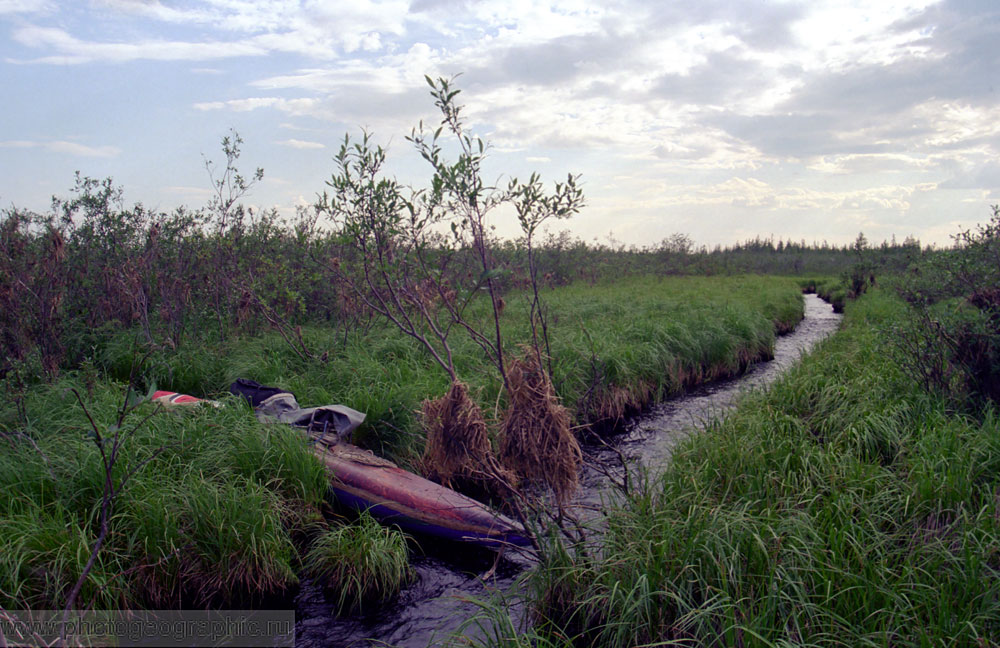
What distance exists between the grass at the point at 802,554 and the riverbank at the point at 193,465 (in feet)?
3.86

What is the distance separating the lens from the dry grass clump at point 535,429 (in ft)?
10.4

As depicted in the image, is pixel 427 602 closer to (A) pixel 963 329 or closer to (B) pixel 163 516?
(B) pixel 163 516

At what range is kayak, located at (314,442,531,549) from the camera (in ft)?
14.5

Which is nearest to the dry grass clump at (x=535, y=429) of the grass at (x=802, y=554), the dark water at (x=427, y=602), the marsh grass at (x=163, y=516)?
the grass at (x=802, y=554)

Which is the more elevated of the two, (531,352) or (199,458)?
(531,352)

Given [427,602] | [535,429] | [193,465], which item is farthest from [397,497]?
[535,429]

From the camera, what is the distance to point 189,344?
825cm

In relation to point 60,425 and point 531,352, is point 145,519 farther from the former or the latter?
point 531,352

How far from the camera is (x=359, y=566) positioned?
3992mm

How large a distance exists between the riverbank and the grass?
1.18 metres

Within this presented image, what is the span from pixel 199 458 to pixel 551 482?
291 centimetres

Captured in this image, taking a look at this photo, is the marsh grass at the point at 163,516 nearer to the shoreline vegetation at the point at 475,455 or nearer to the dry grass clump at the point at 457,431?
the shoreline vegetation at the point at 475,455

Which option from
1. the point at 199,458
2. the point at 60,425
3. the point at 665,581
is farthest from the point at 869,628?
the point at 60,425

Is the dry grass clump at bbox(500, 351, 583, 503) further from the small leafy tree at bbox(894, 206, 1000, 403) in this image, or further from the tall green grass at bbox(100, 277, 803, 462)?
the small leafy tree at bbox(894, 206, 1000, 403)
